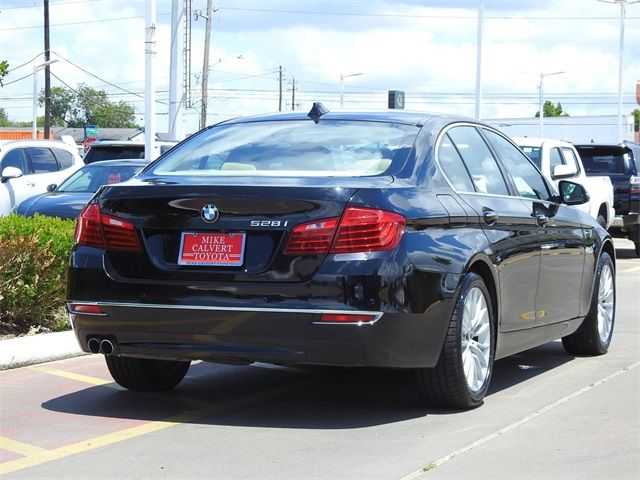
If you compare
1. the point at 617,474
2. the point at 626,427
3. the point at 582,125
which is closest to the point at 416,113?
the point at 626,427

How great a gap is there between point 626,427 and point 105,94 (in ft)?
460

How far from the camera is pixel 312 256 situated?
5.77 metres

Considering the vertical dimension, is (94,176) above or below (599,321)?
above

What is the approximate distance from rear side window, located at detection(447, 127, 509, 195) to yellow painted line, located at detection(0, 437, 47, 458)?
2.98 meters

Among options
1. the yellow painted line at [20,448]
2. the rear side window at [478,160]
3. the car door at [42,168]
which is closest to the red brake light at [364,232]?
the rear side window at [478,160]

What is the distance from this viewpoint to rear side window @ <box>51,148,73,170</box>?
64.6 ft

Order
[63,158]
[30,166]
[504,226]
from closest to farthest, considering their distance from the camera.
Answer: [504,226] → [30,166] → [63,158]

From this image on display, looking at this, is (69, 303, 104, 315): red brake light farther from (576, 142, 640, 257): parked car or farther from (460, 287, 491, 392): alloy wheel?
(576, 142, 640, 257): parked car

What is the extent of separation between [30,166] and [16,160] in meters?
0.28

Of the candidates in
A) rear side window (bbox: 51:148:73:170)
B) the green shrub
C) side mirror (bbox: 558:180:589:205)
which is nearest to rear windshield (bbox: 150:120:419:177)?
side mirror (bbox: 558:180:589:205)

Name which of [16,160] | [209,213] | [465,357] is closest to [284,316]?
[209,213]

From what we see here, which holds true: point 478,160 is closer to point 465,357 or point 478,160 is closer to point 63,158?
point 465,357

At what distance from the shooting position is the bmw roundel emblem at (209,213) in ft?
19.5

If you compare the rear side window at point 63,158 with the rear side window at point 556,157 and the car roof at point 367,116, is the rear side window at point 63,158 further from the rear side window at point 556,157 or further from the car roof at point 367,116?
the car roof at point 367,116
